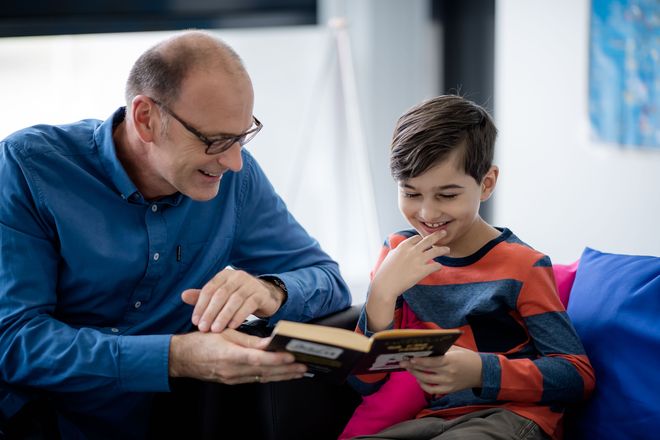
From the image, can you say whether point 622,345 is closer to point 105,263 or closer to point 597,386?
point 597,386

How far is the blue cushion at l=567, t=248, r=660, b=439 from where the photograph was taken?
1.63 m

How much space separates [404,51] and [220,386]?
255 cm

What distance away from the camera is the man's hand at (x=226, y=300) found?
5.32 feet

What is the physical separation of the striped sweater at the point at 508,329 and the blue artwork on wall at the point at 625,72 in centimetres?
151

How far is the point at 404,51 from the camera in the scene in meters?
3.94

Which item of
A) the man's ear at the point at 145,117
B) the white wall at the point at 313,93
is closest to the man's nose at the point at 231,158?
the man's ear at the point at 145,117

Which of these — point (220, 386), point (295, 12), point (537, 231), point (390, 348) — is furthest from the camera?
point (295, 12)

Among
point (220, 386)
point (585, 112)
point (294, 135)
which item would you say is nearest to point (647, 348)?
point (220, 386)

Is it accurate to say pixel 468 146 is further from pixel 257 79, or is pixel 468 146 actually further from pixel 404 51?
pixel 404 51

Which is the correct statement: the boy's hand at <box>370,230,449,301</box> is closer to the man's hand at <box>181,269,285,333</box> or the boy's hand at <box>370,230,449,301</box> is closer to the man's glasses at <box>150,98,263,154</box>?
the man's hand at <box>181,269,285,333</box>

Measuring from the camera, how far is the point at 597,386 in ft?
5.61

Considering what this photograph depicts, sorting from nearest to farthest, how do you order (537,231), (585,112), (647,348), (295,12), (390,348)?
(390,348) → (647,348) → (585,112) → (537,231) → (295,12)

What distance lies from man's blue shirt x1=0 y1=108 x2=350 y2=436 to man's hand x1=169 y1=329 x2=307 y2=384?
4 cm


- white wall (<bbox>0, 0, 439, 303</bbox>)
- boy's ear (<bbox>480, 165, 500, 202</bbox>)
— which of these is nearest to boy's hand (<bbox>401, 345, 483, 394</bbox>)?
boy's ear (<bbox>480, 165, 500, 202</bbox>)
